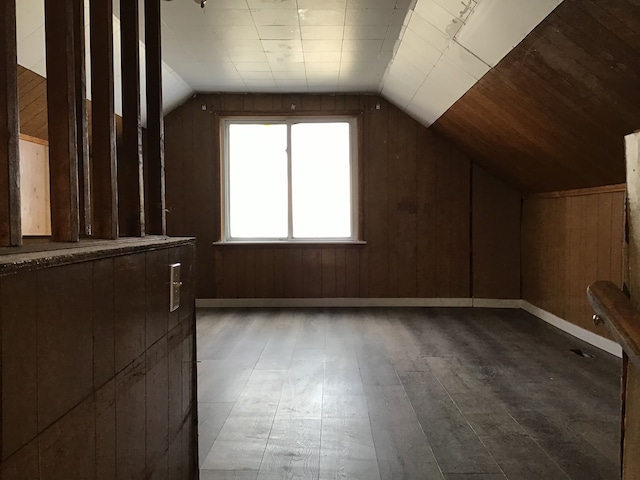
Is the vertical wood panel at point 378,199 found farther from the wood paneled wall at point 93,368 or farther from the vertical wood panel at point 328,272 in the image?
the wood paneled wall at point 93,368

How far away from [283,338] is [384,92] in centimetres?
285

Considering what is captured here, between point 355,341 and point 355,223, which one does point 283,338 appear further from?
point 355,223

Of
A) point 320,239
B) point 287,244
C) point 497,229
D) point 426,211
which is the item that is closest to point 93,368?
point 287,244

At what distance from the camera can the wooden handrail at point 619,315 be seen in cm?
75

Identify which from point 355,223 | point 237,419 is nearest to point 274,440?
point 237,419

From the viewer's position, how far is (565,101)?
9.75 feet

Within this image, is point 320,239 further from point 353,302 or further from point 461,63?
point 461,63

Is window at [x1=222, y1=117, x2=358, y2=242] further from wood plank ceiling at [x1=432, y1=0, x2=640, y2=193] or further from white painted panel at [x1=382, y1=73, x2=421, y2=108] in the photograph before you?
wood plank ceiling at [x1=432, y1=0, x2=640, y2=193]

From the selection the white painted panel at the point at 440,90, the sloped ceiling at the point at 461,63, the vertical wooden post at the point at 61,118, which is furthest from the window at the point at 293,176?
the vertical wooden post at the point at 61,118

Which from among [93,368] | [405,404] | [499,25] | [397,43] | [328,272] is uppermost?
[397,43]

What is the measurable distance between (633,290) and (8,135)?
1.11 metres

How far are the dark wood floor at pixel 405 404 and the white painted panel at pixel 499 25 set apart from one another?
1977mm

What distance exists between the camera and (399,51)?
13.5 feet

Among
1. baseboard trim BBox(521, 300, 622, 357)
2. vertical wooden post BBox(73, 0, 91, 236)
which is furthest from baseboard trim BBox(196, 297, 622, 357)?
vertical wooden post BBox(73, 0, 91, 236)
